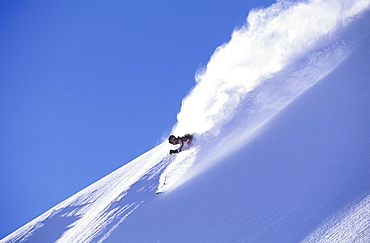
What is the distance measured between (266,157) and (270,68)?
4608 mm

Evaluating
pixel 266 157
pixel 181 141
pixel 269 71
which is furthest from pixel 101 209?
pixel 269 71

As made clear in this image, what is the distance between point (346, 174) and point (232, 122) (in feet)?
17.4

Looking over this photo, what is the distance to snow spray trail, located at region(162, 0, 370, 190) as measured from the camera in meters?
10.6

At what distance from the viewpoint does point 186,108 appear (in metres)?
14.9

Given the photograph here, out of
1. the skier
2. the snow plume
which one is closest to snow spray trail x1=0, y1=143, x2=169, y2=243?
the skier

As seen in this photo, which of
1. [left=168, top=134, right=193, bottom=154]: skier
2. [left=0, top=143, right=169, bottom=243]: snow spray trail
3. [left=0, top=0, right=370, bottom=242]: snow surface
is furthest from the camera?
[left=168, top=134, right=193, bottom=154]: skier

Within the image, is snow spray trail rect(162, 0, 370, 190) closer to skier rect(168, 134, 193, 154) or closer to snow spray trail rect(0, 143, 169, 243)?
skier rect(168, 134, 193, 154)

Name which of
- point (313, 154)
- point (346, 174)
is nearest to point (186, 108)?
point (313, 154)

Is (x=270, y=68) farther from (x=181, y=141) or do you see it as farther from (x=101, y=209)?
(x=101, y=209)

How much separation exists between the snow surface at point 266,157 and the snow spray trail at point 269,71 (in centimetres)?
5

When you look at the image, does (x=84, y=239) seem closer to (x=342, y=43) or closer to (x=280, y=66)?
(x=280, y=66)

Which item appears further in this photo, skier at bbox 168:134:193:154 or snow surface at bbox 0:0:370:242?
skier at bbox 168:134:193:154

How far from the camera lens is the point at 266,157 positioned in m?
8.54

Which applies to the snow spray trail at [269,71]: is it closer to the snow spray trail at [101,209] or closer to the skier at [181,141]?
the skier at [181,141]
